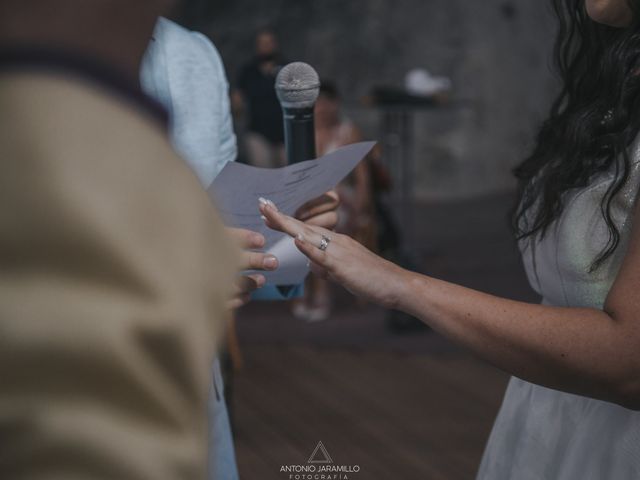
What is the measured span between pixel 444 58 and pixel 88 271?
10.5 metres

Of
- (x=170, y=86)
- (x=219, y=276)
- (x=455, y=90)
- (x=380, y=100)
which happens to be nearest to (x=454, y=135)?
(x=455, y=90)

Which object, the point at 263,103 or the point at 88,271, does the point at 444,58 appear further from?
the point at 88,271

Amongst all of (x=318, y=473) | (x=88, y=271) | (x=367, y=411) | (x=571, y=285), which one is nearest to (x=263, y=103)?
(x=367, y=411)

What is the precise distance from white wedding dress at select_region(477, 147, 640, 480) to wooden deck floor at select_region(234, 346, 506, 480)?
2.02 meters

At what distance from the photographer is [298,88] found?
4.66 ft

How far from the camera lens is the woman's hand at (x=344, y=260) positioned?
4.20ft

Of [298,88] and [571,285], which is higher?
[298,88]

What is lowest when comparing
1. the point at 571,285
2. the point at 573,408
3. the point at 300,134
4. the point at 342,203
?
the point at 342,203

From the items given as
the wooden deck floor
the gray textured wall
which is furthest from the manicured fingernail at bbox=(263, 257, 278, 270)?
the gray textured wall

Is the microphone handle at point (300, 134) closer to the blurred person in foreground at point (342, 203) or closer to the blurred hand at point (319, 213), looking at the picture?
the blurred hand at point (319, 213)

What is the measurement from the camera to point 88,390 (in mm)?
487

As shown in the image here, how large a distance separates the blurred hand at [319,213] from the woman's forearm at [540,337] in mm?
210

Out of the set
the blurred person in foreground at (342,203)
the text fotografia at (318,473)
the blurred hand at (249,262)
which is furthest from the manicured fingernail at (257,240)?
the blurred person in foreground at (342,203)

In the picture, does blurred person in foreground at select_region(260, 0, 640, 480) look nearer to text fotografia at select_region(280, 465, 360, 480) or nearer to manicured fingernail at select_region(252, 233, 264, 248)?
manicured fingernail at select_region(252, 233, 264, 248)
